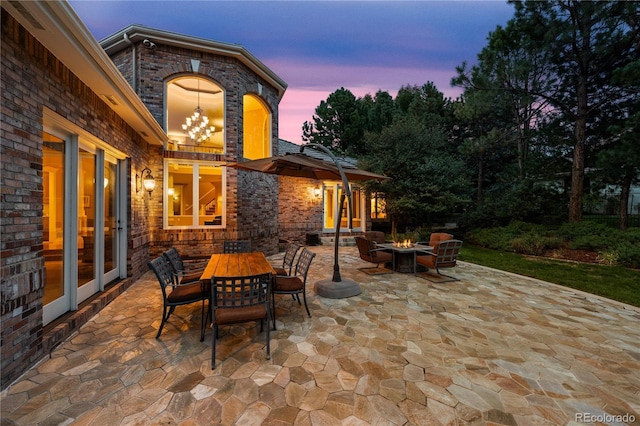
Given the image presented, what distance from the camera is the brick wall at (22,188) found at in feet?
7.97

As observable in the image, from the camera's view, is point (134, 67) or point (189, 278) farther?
point (134, 67)

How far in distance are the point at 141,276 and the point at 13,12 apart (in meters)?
5.35

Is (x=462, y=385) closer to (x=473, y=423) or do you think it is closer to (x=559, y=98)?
(x=473, y=423)

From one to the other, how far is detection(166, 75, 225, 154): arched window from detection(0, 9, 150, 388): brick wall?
4.73m

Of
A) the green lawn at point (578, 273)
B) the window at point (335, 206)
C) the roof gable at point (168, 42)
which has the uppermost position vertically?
the roof gable at point (168, 42)

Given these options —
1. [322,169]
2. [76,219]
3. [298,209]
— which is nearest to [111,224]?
[76,219]

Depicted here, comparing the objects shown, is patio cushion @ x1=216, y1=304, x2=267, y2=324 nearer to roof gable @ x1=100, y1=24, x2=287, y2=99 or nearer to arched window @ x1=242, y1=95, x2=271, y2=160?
arched window @ x1=242, y1=95, x2=271, y2=160

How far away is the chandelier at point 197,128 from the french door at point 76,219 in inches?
122

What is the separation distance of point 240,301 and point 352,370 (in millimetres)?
1403

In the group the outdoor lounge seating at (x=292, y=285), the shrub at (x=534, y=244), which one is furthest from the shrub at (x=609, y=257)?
the outdoor lounge seating at (x=292, y=285)

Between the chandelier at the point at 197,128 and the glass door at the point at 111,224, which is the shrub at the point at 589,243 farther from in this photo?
the glass door at the point at 111,224

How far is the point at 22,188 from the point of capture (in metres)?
2.66

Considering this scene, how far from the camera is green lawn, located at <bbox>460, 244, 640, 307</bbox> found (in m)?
5.41

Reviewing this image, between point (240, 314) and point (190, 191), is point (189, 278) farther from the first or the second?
point (190, 191)
